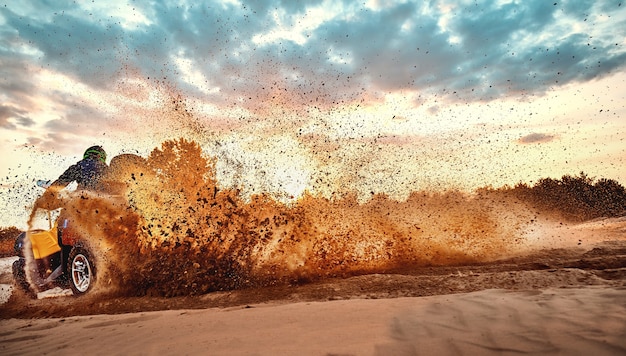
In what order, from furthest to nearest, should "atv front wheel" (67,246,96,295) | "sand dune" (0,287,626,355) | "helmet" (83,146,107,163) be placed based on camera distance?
"helmet" (83,146,107,163), "atv front wheel" (67,246,96,295), "sand dune" (0,287,626,355)

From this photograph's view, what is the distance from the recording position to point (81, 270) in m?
6.73

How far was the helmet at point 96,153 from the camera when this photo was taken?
7.24 metres

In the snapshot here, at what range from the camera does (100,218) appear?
22.3ft

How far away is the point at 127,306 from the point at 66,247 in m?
2.13

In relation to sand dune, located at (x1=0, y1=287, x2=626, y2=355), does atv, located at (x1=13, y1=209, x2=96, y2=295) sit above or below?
above

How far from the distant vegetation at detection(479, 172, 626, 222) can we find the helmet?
647 inches

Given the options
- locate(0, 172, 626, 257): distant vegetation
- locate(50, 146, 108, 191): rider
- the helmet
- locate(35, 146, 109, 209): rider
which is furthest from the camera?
locate(0, 172, 626, 257): distant vegetation

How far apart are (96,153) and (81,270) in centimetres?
239

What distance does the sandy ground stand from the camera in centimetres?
271

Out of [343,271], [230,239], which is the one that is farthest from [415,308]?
[230,239]

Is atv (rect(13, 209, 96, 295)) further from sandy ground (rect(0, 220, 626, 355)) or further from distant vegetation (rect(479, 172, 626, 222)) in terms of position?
distant vegetation (rect(479, 172, 626, 222))

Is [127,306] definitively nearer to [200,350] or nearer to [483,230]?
[200,350]

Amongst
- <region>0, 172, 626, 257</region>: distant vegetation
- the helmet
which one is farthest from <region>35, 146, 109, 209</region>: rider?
<region>0, 172, 626, 257</region>: distant vegetation

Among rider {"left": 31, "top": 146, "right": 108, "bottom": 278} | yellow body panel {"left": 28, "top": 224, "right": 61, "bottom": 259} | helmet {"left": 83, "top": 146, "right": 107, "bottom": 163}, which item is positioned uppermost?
helmet {"left": 83, "top": 146, "right": 107, "bottom": 163}
